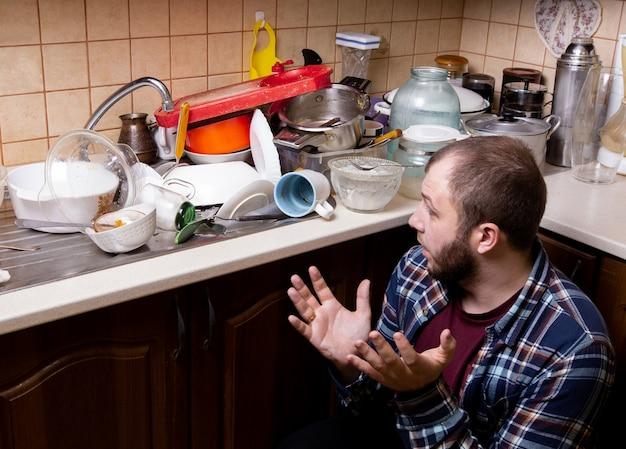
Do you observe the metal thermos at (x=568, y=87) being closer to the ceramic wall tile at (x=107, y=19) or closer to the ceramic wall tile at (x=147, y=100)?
the ceramic wall tile at (x=147, y=100)

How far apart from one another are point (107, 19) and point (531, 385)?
126cm

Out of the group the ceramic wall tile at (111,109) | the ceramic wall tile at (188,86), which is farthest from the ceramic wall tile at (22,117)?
the ceramic wall tile at (188,86)

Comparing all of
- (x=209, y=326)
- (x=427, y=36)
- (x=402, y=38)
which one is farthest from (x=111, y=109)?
(x=427, y=36)

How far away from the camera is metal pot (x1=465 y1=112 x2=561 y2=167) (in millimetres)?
1938

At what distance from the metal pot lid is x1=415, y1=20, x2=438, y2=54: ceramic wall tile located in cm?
57

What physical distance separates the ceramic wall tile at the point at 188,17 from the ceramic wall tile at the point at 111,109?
211 millimetres

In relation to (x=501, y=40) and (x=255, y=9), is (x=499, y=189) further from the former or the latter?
(x=501, y=40)

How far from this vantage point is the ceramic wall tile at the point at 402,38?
2.41 meters

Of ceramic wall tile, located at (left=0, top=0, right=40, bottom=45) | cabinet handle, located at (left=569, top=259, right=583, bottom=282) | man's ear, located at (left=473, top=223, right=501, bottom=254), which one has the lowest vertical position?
cabinet handle, located at (left=569, top=259, right=583, bottom=282)

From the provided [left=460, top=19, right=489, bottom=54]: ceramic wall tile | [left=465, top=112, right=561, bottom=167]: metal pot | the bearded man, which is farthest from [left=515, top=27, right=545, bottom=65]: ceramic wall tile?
the bearded man

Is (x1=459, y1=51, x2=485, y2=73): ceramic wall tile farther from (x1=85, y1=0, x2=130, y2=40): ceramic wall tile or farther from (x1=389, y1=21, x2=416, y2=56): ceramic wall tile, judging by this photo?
(x1=85, y1=0, x2=130, y2=40): ceramic wall tile

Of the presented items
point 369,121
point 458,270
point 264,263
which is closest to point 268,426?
point 264,263

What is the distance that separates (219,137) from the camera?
1.84m

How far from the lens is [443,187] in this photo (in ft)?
4.37
